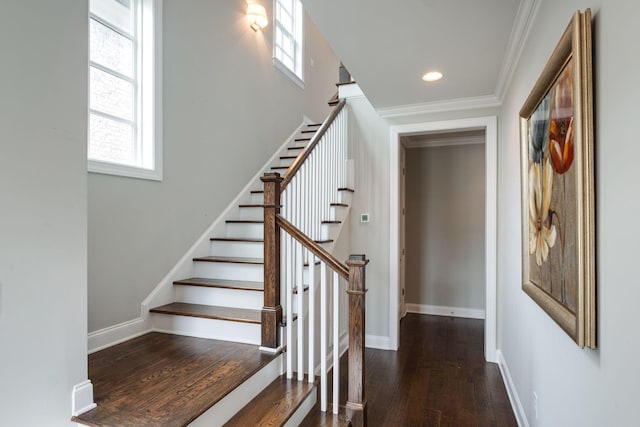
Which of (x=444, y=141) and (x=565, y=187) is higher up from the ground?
(x=444, y=141)

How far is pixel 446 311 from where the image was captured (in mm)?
5109

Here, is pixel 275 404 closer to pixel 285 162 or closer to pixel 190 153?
pixel 190 153

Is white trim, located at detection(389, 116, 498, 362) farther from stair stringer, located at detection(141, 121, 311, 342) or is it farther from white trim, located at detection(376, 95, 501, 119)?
stair stringer, located at detection(141, 121, 311, 342)

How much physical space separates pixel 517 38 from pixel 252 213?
2697mm

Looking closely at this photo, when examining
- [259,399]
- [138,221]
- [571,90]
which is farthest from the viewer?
[138,221]

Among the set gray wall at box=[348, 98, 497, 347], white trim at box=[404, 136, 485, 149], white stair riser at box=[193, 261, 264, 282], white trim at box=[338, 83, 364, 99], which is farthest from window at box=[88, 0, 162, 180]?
white trim at box=[404, 136, 485, 149]

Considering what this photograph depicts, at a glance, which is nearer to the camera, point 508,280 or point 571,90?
point 571,90

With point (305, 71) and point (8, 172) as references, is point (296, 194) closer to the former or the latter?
point (8, 172)

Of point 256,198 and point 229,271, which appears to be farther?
point 256,198

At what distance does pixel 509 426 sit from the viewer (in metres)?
2.34

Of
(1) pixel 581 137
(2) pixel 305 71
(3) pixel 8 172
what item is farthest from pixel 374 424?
(2) pixel 305 71

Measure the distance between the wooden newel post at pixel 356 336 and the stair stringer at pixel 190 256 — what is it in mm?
1591

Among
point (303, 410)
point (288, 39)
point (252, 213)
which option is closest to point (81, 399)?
point (303, 410)

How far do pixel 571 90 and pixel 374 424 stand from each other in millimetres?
2175
